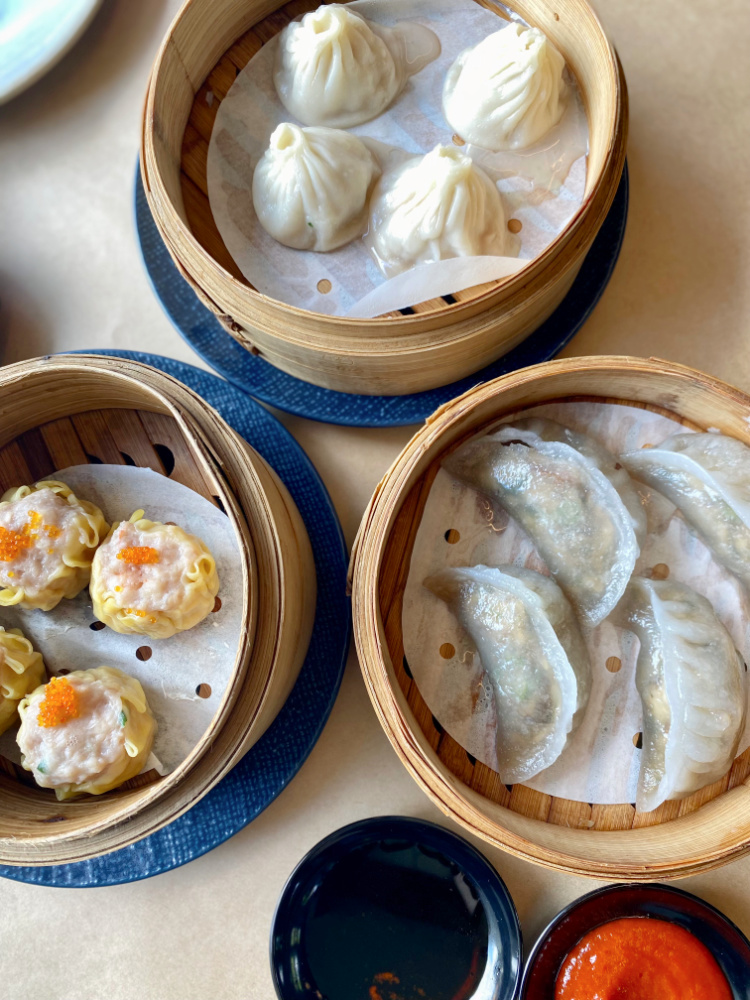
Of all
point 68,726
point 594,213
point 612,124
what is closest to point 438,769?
point 68,726

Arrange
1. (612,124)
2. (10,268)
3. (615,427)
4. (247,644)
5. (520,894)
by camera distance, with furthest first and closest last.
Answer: (10,268), (520,894), (615,427), (612,124), (247,644)

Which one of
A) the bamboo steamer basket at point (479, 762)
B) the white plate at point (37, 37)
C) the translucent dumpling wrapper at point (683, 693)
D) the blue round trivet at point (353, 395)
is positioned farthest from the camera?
the white plate at point (37, 37)

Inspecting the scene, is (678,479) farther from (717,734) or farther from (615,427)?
(717,734)

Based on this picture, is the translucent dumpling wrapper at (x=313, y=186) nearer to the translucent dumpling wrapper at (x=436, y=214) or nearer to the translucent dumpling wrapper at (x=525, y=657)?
the translucent dumpling wrapper at (x=436, y=214)

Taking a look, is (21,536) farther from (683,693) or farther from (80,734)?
(683,693)

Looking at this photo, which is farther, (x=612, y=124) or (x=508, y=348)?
(x=508, y=348)

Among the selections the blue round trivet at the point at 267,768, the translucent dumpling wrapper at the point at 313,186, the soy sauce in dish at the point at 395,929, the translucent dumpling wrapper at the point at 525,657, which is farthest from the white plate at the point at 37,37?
the soy sauce in dish at the point at 395,929

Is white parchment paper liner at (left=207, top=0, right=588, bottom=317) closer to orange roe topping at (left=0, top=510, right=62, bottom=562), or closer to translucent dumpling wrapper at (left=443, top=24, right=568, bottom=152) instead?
translucent dumpling wrapper at (left=443, top=24, right=568, bottom=152)
